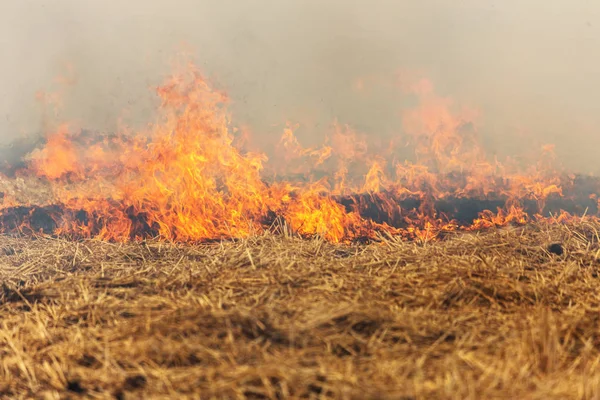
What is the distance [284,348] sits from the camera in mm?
2754

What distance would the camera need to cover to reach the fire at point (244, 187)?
23.4ft

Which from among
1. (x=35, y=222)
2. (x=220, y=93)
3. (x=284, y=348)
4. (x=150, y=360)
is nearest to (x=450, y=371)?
(x=284, y=348)

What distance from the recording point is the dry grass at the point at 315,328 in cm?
245

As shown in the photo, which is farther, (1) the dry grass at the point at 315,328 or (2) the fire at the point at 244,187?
(2) the fire at the point at 244,187

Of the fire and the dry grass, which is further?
the fire

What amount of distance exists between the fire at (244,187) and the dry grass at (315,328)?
7.06 ft

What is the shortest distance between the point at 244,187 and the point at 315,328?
15.1 ft

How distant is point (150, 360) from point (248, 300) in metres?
0.93

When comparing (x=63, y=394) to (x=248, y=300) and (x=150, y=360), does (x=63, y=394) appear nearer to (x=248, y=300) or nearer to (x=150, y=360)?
(x=150, y=360)

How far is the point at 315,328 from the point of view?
9.63 feet

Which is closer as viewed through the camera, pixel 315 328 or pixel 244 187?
pixel 315 328

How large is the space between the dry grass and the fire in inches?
84.7

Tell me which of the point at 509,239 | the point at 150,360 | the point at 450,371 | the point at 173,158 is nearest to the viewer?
the point at 450,371

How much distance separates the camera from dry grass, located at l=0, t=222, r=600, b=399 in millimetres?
2451
